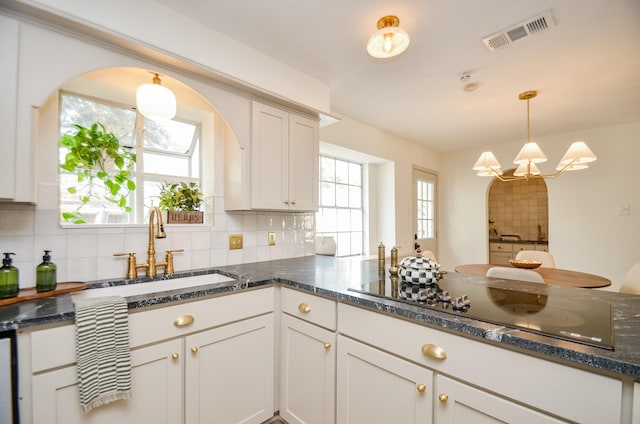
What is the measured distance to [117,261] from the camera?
165 cm

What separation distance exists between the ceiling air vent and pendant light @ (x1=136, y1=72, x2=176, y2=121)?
2002 millimetres

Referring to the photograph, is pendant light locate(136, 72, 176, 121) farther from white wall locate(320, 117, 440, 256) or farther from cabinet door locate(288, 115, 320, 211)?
white wall locate(320, 117, 440, 256)

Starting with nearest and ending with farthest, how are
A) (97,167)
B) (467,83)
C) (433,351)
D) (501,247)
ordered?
(433,351) → (97,167) → (467,83) → (501,247)

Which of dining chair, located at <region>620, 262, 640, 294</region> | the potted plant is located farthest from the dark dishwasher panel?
dining chair, located at <region>620, 262, 640, 294</region>

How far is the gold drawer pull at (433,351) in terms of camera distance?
1.01 metres

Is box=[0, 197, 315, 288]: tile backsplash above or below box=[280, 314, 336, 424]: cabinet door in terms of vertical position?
above

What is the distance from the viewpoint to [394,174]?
4090 millimetres

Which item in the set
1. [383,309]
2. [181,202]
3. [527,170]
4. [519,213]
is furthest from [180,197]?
[519,213]

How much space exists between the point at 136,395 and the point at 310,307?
2.70 feet

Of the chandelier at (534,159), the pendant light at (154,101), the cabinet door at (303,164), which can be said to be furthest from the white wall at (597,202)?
the pendant light at (154,101)

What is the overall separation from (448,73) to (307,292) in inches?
80.5

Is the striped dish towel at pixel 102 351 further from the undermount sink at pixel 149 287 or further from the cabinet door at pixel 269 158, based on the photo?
the cabinet door at pixel 269 158

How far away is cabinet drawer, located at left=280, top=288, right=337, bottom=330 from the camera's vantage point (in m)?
1.41

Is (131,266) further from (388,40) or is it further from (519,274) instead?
(519,274)
